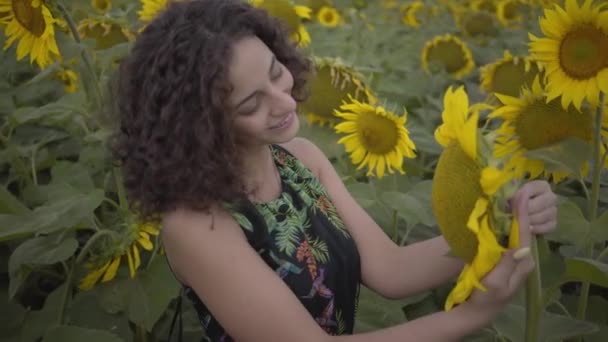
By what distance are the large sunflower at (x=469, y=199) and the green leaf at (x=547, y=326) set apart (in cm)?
31

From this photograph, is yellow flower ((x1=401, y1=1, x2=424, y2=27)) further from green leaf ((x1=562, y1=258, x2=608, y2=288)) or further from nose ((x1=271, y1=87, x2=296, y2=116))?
green leaf ((x1=562, y1=258, x2=608, y2=288))

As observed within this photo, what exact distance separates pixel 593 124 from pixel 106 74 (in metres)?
0.93

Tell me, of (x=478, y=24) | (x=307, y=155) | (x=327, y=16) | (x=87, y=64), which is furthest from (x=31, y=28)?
(x=478, y=24)

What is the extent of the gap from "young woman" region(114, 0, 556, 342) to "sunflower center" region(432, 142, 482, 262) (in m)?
0.11

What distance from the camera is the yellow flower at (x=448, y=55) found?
2260 mm

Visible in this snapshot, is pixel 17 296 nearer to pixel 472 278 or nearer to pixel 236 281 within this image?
pixel 236 281

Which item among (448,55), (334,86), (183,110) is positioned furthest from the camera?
(448,55)

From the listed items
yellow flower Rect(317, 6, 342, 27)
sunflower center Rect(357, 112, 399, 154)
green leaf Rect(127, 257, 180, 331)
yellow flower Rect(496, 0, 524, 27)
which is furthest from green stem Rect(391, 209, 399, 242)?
yellow flower Rect(496, 0, 524, 27)

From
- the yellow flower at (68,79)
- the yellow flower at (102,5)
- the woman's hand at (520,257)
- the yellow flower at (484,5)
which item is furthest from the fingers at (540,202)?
the yellow flower at (484,5)

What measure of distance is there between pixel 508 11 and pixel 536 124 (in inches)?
82.8

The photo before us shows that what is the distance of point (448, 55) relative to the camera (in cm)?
226

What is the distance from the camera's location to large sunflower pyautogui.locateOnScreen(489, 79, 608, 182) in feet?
3.18

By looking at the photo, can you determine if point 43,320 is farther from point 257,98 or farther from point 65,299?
point 257,98

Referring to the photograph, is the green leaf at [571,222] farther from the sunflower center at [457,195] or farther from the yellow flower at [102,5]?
the yellow flower at [102,5]
